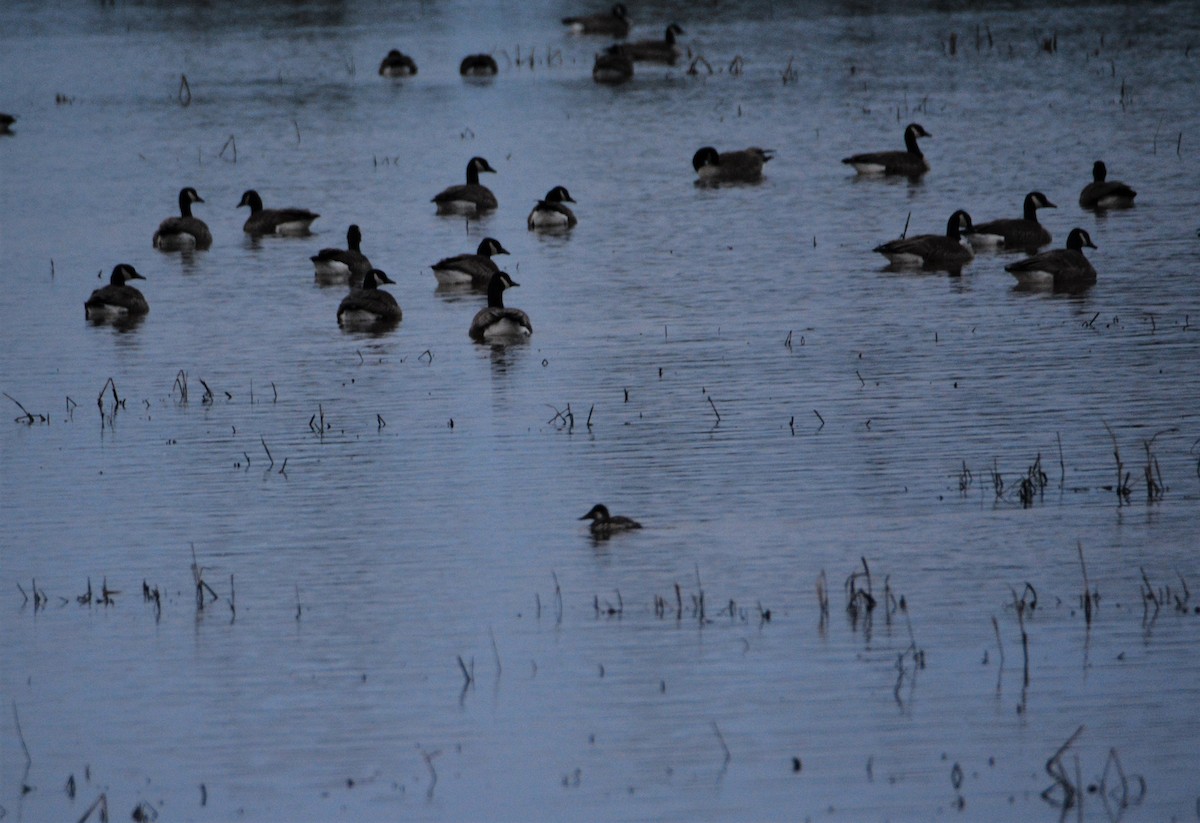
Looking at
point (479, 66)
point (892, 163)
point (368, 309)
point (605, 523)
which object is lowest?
point (605, 523)

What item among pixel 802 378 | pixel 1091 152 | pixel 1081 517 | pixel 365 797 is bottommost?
pixel 365 797

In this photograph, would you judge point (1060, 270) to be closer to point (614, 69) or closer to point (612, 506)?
point (612, 506)

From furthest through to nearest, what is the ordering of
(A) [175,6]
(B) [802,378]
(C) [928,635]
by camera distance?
1. (A) [175,6]
2. (B) [802,378]
3. (C) [928,635]

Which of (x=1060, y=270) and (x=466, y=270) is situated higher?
(x=466, y=270)

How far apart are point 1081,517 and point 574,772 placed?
533 centimetres

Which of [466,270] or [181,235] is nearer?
[466,270]

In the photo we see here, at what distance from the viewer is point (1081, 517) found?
44.5 feet

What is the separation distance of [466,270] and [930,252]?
6067mm

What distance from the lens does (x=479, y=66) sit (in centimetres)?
5241

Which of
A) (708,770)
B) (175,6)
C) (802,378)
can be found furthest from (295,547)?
(175,6)

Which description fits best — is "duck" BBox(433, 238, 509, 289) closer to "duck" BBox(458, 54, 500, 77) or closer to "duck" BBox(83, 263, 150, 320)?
"duck" BBox(83, 263, 150, 320)

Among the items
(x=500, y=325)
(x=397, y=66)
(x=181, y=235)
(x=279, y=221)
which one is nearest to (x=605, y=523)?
(x=500, y=325)

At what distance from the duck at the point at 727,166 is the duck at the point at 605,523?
69.1ft

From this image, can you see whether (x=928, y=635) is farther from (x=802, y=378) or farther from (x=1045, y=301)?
(x=1045, y=301)
